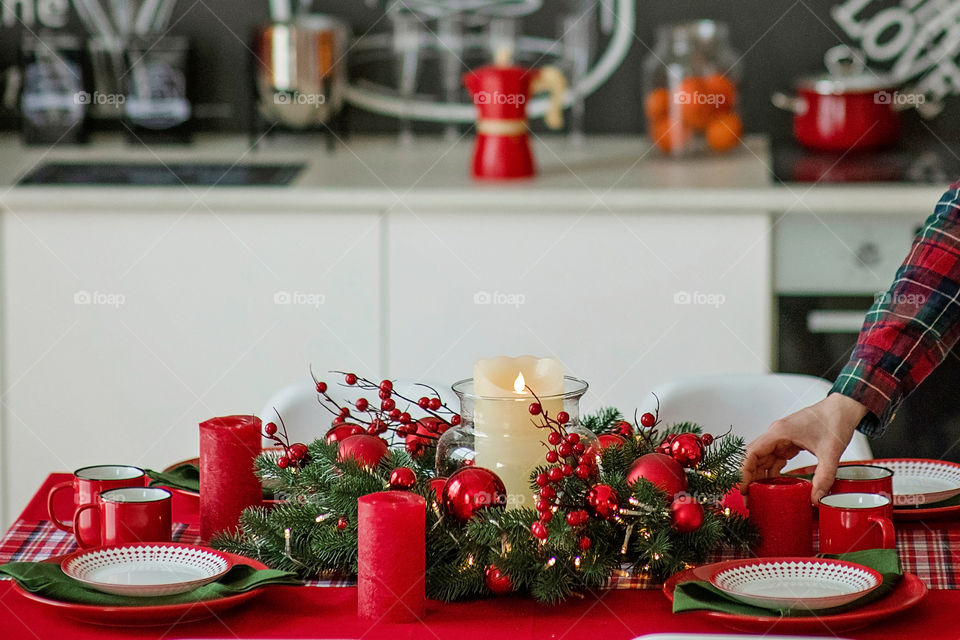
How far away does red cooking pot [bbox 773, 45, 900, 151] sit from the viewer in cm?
230

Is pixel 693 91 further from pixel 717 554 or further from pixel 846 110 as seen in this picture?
pixel 717 554

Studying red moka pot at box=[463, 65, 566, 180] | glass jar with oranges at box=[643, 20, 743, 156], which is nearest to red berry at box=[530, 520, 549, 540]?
red moka pot at box=[463, 65, 566, 180]

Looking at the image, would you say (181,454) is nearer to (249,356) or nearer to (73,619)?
(249,356)

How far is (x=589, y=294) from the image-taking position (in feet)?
6.95

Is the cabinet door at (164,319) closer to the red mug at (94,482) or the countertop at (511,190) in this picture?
the countertop at (511,190)

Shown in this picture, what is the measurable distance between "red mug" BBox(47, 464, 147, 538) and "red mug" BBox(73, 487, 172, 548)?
0.04 metres

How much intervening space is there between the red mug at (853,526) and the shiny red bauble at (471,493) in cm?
27

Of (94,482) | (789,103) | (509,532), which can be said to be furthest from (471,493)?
(789,103)

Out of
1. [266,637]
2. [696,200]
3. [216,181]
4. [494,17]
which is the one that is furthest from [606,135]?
[266,637]

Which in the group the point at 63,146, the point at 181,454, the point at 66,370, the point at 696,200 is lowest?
the point at 181,454

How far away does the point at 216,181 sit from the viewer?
7.12 ft

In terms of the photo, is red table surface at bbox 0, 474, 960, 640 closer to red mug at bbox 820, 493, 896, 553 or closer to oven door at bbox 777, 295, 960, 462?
red mug at bbox 820, 493, 896, 553

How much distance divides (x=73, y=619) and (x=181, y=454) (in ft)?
4.26
